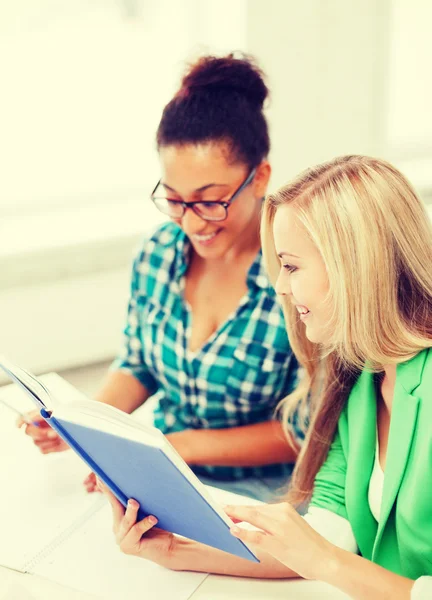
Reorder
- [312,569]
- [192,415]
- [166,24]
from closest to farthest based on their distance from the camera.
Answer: [312,569], [192,415], [166,24]

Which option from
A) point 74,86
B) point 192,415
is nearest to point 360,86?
point 74,86

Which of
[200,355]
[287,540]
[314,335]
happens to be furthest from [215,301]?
[287,540]

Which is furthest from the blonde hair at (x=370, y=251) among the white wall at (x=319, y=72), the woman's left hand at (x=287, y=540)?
the white wall at (x=319, y=72)

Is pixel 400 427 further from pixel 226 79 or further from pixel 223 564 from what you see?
pixel 226 79

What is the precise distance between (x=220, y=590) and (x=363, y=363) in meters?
0.40

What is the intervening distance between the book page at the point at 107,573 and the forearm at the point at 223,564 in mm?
14

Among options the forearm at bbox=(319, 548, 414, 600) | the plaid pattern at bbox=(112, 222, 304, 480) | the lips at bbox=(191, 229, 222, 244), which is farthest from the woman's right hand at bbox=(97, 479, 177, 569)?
the lips at bbox=(191, 229, 222, 244)

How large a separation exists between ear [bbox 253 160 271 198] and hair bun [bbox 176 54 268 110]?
0.40 ft

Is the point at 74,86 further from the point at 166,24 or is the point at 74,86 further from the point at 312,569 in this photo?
the point at 312,569

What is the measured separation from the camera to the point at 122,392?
5.63 ft

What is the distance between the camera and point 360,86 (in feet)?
9.12

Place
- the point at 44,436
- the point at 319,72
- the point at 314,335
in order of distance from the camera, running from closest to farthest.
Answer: the point at 314,335 < the point at 44,436 < the point at 319,72

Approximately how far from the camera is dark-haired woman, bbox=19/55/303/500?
4.88ft

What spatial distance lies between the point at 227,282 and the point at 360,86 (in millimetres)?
1451
